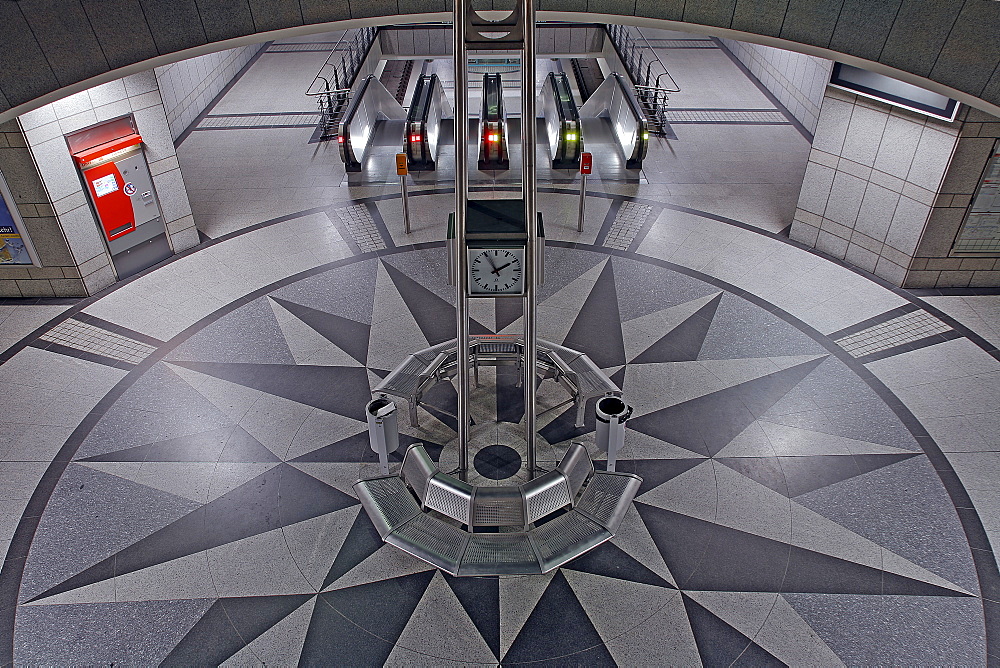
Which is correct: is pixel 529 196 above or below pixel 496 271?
above

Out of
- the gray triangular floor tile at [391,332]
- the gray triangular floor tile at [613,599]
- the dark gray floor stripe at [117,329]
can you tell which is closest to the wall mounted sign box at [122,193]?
the dark gray floor stripe at [117,329]

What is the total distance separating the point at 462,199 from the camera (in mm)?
5332

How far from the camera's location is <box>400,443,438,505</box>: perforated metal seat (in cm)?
597

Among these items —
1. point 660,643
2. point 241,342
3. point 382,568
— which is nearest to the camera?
point 660,643

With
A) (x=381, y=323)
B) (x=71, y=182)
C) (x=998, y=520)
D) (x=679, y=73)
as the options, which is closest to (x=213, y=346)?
(x=381, y=323)

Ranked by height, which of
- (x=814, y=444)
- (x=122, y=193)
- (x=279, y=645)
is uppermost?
Result: (x=122, y=193)

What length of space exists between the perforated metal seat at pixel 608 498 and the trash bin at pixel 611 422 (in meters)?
0.31

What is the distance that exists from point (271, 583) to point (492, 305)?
15.0ft

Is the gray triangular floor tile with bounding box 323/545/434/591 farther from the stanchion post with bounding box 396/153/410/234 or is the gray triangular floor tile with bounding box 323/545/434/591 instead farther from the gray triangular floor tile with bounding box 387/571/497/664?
the stanchion post with bounding box 396/153/410/234

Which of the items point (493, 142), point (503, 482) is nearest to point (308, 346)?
point (503, 482)

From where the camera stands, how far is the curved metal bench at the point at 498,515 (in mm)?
5449

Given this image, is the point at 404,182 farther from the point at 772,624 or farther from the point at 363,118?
the point at 772,624

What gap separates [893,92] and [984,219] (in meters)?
2.07

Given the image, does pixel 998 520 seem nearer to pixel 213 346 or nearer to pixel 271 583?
pixel 271 583
